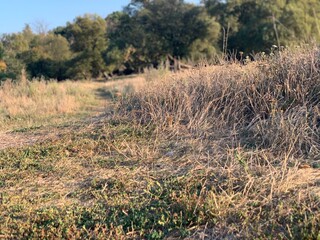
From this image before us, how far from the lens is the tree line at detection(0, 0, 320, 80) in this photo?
2933 cm

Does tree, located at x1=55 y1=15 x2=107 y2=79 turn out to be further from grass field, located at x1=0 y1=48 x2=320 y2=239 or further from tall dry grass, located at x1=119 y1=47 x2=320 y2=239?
tall dry grass, located at x1=119 y1=47 x2=320 y2=239

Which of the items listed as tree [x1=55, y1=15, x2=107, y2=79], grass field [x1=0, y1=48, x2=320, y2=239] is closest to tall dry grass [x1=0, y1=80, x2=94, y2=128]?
grass field [x1=0, y1=48, x2=320, y2=239]

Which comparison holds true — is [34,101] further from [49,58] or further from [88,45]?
[49,58]

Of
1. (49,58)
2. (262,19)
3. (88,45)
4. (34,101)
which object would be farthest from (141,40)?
(34,101)

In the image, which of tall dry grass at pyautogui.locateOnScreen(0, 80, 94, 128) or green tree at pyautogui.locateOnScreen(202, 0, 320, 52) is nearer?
tall dry grass at pyautogui.locateOnScreen(0, 80, 94, 128)

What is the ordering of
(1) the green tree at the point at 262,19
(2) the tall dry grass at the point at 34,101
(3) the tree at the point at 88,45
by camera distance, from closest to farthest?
(2) the tall dry grass at the point at 34,101 < (1) the green tree at the point at 262,19 < (3) the tree at the point at 88,45

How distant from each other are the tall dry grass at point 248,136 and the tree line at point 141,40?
74.3 ft

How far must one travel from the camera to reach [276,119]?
15.8 feet

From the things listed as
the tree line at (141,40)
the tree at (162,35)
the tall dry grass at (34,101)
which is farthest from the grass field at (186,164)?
the tree at (162,35)

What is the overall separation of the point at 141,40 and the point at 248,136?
87.9ft

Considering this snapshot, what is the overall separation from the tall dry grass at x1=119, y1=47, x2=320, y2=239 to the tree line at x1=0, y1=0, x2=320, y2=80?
22.6 m

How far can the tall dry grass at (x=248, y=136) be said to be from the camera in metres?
2.99

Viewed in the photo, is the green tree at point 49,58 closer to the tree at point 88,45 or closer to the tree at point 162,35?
the tree at point 88,45

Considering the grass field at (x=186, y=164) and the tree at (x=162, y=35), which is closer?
the grass field at (x=186, y=164)
